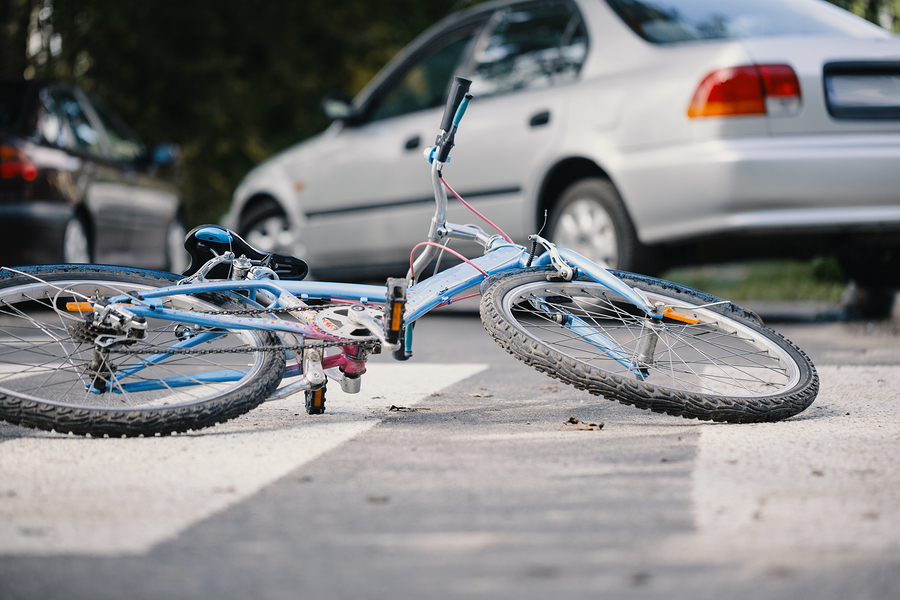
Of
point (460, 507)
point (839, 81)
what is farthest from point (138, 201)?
point (460, 507)

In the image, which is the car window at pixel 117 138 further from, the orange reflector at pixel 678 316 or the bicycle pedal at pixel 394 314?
the orange reflector at pixel 678 316

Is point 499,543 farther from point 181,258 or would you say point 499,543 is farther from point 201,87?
point 201,87

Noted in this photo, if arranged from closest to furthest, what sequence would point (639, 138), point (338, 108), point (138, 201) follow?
point (639, 138), point (338, 108), point (138, 201)

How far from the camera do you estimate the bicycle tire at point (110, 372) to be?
10.7ft

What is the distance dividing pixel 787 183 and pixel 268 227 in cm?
413

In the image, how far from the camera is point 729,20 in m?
6.18

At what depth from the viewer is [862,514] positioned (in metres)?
2.43

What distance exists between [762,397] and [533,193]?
3146 millimetres

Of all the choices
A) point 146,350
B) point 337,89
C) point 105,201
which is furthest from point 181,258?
point 146,350

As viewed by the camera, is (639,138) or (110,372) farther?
(639,138)

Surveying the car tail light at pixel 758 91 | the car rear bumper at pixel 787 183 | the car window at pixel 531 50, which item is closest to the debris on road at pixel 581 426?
Result: the car rear bumper at pixel 787 183

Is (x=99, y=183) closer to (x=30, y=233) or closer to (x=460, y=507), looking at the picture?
(x=30, y=233)

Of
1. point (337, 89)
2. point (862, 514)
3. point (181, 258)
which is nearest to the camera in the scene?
point (862, 514)

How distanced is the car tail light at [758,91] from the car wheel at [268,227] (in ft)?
12.2
